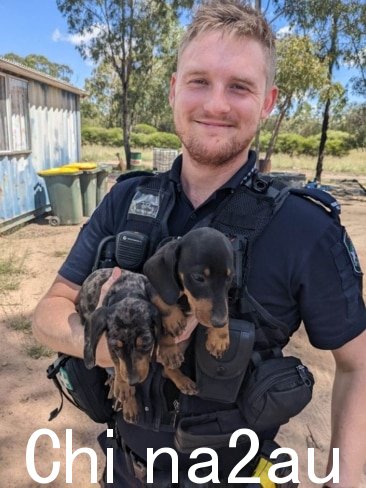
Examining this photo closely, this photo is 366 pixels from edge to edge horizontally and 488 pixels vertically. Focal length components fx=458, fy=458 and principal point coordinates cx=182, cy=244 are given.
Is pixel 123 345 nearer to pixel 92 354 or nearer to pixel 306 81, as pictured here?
pixel 92 354

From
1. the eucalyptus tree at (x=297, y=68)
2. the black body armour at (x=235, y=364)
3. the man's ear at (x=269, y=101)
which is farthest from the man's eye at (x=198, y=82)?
the eucalyptus tree at (x=297, y=68)

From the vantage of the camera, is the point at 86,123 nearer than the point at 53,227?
No

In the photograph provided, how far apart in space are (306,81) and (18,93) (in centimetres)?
932

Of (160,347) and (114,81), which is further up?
(114,81)

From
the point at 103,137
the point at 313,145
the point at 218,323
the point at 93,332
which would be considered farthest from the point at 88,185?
the point at 103,137

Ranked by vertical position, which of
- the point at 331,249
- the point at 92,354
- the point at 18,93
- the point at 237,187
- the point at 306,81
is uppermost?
the point at 306,81

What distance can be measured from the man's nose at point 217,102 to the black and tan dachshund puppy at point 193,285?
525 mm

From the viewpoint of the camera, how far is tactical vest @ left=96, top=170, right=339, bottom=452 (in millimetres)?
1505

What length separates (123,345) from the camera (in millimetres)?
1422

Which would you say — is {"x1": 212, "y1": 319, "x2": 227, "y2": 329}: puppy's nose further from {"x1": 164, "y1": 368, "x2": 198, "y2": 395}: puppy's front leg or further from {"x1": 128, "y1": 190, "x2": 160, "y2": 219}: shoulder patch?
{"x1": 128, "y1": 190, "x2": 160, "y2": 219}: shoulder patch

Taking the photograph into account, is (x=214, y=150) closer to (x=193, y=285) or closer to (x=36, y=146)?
(x=193, y=285)

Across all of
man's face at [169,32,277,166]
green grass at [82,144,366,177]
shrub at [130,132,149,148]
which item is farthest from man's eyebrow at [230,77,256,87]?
shrub at [130,132,149,148]

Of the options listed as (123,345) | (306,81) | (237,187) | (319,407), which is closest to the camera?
(123,345)

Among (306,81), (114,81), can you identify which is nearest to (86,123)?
(114,81)
